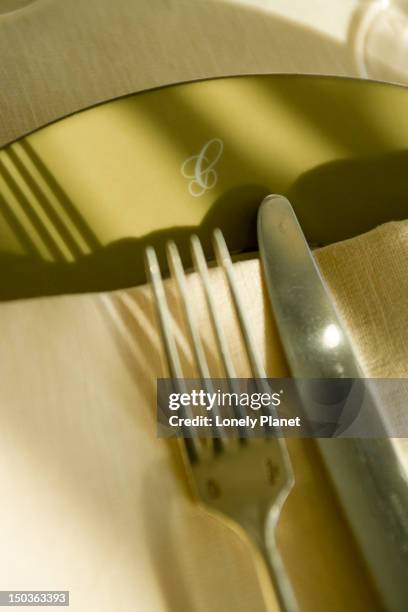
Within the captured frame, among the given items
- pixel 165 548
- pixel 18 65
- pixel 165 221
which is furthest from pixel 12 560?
pixel 18 65

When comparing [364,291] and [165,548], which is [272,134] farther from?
[165,548]

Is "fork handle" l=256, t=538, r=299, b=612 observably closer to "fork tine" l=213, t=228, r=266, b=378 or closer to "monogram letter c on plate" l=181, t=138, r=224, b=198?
"fork tine" l=213, t=228, r=266, b=378

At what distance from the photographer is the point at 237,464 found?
0.26m

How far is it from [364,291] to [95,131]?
0.17 metres

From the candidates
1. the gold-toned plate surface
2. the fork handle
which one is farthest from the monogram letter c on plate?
the fork handle

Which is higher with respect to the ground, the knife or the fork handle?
the knife

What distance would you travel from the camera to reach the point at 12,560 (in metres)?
0.25

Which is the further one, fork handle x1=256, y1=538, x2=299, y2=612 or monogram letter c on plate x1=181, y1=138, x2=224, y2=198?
monogram letter c on plate x1=181, y1=138, x2=224, y2=198

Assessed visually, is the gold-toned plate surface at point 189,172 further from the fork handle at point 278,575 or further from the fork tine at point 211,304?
the fork handle at point 278,575

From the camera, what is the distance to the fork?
25 cm

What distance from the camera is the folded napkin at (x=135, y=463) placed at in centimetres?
25

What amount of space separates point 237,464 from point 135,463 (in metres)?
0.05

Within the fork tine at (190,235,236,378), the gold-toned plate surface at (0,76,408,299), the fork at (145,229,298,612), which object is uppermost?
the gold-toned plate surface at (0,76,408,299)

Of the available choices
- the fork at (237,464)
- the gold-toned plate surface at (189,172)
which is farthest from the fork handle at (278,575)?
the gold-toned plate surface at (189,172)
